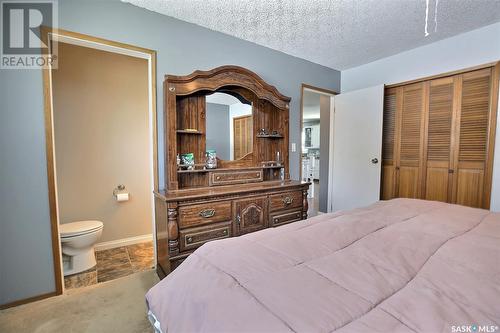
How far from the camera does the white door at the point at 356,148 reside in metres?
3.36

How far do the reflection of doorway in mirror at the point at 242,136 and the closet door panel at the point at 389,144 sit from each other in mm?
2020

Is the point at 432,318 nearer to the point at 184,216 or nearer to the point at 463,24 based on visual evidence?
the point at 184,216

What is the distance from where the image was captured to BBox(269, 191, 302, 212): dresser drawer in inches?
99.7

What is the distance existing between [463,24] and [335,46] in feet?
4.19

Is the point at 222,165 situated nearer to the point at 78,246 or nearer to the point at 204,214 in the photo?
the point at 204,214

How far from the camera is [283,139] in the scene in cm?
306

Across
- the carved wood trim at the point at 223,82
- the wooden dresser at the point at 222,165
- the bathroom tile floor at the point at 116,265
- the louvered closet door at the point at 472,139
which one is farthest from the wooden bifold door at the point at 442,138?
the bathroom tile floor at the point at 116,265

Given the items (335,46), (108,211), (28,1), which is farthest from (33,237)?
(335,46)

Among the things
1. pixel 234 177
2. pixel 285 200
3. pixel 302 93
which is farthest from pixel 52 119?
pixel 302 93

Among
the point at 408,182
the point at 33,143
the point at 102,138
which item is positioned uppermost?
the point at 102,138

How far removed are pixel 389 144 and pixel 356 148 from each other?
44cm

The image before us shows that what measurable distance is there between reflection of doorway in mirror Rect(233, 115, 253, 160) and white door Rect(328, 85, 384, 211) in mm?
1723

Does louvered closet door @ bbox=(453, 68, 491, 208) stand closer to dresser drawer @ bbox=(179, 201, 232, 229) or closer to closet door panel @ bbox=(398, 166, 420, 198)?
closet door panel @ bbox=(398, 166, 420, 198)

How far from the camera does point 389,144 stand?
342 cm
